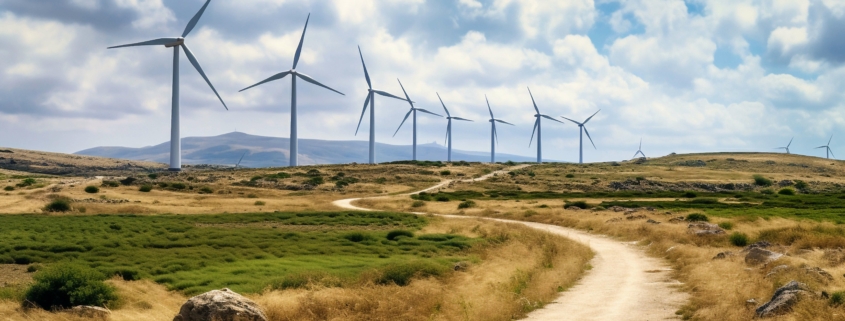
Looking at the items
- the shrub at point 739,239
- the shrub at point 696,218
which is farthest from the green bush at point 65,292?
the shrub at point 696,218

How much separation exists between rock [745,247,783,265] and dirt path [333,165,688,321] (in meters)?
4.10

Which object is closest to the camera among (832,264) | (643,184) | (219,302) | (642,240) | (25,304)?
(219,302)

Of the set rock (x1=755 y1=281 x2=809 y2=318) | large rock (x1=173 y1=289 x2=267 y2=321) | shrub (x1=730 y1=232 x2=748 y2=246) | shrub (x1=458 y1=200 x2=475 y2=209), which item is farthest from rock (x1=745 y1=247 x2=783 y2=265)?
shrub (x1=458 y1=200 x2=475 y2=209)

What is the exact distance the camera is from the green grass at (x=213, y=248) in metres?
36.0

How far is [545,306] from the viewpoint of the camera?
28000 mm

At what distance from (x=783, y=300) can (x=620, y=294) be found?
7985 millimetres

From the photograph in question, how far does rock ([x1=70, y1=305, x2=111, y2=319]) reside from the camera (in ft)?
84.7

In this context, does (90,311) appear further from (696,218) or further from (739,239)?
(696,218)

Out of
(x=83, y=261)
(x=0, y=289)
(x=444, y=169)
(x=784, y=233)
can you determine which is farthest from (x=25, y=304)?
(x=444, y=169)

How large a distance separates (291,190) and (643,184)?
79196mm

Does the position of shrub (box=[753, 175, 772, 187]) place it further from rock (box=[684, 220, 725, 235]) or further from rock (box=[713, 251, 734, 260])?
rock (box=[713, 251, 734, 260])

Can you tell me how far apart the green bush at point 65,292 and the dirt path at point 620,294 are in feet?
55.7

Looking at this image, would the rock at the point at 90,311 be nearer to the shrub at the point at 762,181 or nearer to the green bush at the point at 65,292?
the green bush at the point at 65,292

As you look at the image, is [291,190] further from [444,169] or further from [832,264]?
[832,264]
